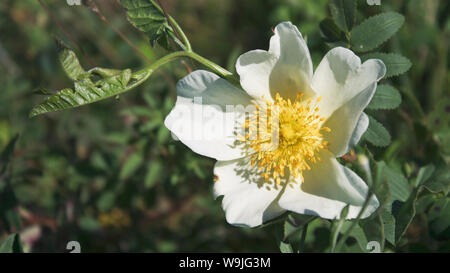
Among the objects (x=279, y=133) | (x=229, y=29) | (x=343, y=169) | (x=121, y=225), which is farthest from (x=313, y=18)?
(x=121, y=225)

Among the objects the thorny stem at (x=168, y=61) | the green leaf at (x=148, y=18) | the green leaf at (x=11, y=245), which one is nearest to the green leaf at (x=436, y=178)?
the thorny stem at (x=168, y=61)

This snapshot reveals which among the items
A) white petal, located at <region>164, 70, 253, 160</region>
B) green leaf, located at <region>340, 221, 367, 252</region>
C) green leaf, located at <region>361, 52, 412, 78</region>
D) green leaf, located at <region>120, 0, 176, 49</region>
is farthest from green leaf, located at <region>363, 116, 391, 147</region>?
green leaf, located at <region>120, 0, 176, 49</region>

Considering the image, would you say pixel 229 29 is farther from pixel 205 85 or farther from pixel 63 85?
pixel 205 85

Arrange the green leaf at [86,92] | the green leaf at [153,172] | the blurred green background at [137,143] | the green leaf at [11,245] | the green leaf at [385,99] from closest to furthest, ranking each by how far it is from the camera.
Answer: the green leaf at [86,92], the green leaf at [385,99], the green leaf at [11,245], the blurred green background at [137,143], the green leaf at [153,172]

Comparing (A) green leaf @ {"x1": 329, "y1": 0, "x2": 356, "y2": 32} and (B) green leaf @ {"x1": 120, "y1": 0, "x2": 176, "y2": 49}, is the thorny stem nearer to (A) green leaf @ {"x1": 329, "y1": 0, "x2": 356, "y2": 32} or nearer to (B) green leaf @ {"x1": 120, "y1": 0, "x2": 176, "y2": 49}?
(B) green leaf @ {"x1": 120, "y1": 0, "x2": 176, "y2": 49}

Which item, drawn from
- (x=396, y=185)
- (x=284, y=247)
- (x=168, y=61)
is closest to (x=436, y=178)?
(x=396, y=185)

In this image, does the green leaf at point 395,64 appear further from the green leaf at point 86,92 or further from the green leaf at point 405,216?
the green leaf at point 86,92
